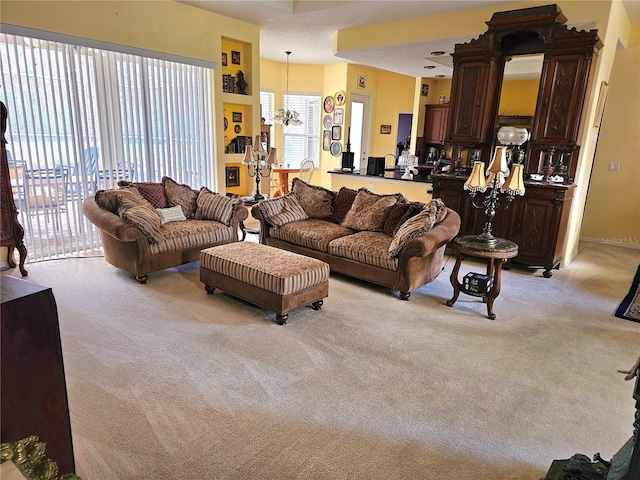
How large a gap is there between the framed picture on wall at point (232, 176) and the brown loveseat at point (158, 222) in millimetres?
1550

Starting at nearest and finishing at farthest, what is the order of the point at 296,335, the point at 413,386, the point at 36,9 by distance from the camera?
the point at 413,386 < the point at 296,335 < the point at 36,9

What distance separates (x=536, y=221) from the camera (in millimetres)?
4664

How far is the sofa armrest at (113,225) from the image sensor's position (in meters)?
3.84

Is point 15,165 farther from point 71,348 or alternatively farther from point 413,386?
point 413,386

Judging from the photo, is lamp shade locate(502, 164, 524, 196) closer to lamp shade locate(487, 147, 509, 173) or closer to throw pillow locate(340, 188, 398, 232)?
lamp shade locate(487, 147, 509, 173)

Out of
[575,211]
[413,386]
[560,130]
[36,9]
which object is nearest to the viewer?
[413,386]

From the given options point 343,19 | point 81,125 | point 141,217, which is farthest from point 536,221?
point 81,125

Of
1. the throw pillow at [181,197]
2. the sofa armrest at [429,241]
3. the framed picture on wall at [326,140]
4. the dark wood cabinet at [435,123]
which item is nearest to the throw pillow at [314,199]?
the throw pillow at [181,197]

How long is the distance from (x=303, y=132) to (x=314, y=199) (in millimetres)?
5588

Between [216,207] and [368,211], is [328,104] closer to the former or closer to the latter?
[216,207]

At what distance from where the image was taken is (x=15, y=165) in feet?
14.0

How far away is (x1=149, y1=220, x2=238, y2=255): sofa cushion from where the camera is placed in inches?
164

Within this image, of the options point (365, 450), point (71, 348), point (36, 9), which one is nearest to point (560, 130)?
point (365, 450)

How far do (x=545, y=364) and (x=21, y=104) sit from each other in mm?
5320
